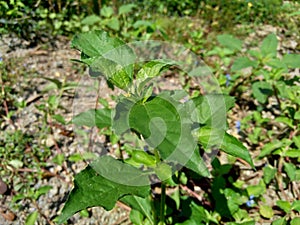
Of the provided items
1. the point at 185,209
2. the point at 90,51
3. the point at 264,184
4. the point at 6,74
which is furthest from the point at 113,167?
the point at 6,74

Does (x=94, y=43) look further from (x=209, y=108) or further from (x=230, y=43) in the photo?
(x=230, y=43)

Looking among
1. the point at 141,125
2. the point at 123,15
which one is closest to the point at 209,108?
the point at 141,125

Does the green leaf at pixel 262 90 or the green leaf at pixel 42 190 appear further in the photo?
the green leaf at pixel 262 90

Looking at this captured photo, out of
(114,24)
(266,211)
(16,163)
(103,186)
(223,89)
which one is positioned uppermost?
(103,186)

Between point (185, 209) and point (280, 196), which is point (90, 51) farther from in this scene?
point (280, 196)

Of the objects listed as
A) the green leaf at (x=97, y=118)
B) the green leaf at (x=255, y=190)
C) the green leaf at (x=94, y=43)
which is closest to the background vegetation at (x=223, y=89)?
the green leaf at (x=255, y=190)

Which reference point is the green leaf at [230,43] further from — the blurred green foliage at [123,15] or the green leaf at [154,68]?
the green leaf at [154,68]

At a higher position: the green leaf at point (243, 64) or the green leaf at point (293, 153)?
the green leaf at point (243, 64)
